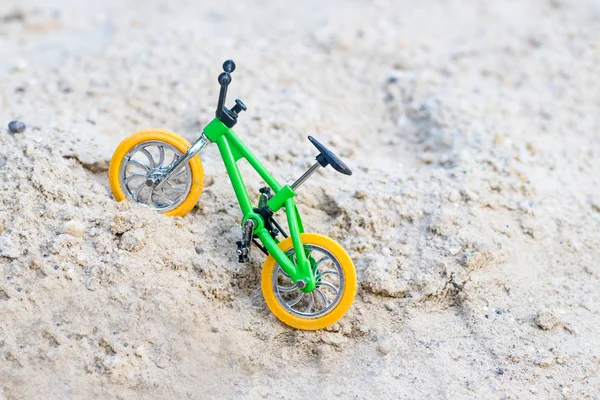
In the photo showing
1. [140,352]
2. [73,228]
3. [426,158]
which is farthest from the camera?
[426,158]

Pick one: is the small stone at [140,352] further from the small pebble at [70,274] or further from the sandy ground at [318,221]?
the small pebble at [70,274]

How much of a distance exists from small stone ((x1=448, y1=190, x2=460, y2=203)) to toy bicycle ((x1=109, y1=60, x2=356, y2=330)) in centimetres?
94

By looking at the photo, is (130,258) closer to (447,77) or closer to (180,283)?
(180,283)

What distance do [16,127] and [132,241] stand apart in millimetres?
1135

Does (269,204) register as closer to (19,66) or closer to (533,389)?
(533,389)

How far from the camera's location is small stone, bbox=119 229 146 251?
13.2ft

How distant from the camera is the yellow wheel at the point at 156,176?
4.10 metres

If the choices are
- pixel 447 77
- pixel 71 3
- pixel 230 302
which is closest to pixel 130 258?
pixel 230 302

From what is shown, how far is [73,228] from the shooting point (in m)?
3.97

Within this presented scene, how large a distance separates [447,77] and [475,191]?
1.65 meters

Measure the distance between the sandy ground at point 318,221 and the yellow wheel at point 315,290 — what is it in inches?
5.2

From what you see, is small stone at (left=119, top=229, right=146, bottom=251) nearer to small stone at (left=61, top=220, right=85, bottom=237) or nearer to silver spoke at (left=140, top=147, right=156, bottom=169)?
small stone at (left=61, top=220, right=85, bottom=237)

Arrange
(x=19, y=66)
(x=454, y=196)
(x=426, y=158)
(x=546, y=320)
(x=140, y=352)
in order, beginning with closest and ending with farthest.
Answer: (x=140, y=352)
(x=546, y=320)
(x=454, y=196)
(x=426, y=158)
(x=19, y=66)

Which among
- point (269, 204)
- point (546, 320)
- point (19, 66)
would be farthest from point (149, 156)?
point (546, 320)
